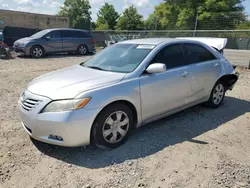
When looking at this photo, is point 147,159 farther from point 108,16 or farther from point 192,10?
point 108,16

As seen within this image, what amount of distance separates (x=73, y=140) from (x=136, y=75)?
51.0 inches

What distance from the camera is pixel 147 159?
318 centimetres

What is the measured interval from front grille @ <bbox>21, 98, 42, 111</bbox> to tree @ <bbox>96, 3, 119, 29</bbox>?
5764cm

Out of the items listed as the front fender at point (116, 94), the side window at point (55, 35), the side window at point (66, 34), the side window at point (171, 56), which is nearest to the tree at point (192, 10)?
the side window at point (66, 34)

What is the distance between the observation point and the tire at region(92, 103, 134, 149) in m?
3.18

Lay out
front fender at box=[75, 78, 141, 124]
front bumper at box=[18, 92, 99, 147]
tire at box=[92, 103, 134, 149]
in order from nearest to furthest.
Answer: front bumper at box=[18, 92, 99, 147] < front fender at box=[75, 78, 141, 124] < tire at box=[92, 103, 134, 149]

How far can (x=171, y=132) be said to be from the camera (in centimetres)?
398

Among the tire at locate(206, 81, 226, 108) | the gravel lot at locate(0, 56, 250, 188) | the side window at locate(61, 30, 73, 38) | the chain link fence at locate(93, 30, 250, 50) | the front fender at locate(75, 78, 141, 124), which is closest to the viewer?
the gravel lot at locate(0, 56, 250, 188)

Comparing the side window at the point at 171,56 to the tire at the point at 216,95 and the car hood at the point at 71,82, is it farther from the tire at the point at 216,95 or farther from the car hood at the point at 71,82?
the tire at the point at 216,95

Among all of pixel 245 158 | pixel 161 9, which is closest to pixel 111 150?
pixel 245 158

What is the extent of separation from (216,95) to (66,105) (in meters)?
3.41

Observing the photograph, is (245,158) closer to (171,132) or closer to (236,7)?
(171,132)

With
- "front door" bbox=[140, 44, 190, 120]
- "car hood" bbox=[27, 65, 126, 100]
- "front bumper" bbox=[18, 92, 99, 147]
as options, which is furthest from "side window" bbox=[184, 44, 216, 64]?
"front bumper" bbox=[18, 92, 99, 147]

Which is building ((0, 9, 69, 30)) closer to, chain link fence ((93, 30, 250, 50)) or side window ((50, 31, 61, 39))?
chain link fence ((93, 30, 250, 50))
